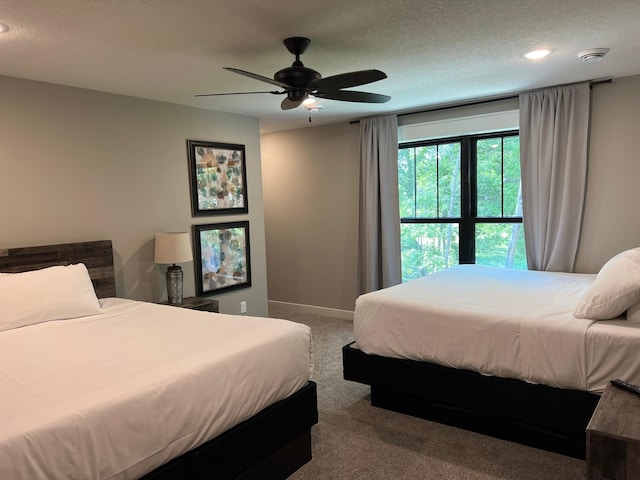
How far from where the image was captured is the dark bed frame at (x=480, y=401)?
2447 mm

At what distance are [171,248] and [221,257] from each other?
2.91 feet

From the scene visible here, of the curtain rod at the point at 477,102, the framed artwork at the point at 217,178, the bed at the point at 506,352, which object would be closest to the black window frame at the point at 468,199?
the curtain rod at the point at 477,102

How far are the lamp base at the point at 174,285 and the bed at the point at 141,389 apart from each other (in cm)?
82

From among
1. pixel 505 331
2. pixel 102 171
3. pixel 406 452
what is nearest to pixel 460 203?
pixel 505 331

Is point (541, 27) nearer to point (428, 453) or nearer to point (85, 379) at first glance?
point (428, 453)

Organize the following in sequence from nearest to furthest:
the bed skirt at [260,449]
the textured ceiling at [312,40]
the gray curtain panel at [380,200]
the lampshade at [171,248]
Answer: the bed skirt at [260,449] < the textured ceiling at [312,40] < the lampshade at [171,248] < the gray curtain panel at [380,200]

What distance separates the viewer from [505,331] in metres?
2.61

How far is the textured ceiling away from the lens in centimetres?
227

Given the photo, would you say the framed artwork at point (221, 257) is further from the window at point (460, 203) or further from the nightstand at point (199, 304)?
the window at point (460, 203)

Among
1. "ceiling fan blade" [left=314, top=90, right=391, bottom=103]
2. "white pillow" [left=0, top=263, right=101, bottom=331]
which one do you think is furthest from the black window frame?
"white pillow" [left=0, top=263, right=101, bottom=331]

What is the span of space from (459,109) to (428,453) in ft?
11.1

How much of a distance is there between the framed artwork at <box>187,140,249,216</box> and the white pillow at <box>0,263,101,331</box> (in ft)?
5.10

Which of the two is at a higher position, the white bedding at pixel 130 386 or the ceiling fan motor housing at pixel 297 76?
the ceiling fan motor housing at pixel 297 76

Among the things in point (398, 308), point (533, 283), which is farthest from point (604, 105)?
point (398, 308)
